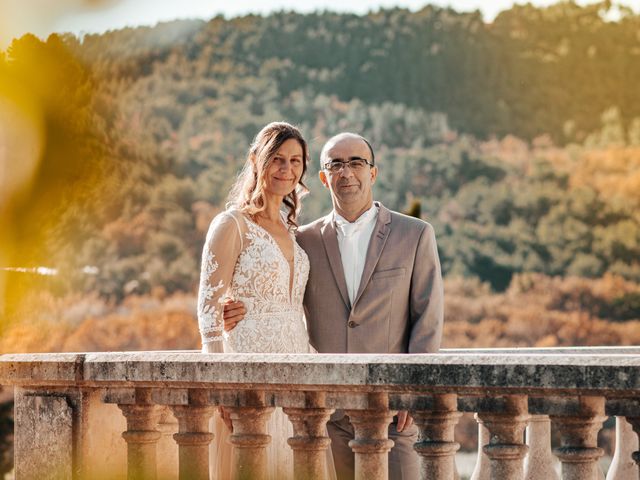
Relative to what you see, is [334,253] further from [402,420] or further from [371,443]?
[371,443]

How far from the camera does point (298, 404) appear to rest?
3254mm

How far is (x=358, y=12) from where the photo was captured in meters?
45.5

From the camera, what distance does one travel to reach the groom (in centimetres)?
439

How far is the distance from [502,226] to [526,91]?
8125 millimetres


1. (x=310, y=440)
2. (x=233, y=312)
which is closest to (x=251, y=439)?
(x=310, y=440)

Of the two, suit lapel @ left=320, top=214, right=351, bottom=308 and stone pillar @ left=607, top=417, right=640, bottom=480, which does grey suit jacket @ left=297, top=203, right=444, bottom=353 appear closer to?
suit lapel @ left=320, top=214, right=351, bottom=308

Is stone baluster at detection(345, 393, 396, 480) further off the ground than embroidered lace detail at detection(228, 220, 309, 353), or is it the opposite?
embroidered lace detail at detection(228, 220, 309, 353)

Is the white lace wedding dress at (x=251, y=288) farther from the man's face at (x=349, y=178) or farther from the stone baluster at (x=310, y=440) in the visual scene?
the stone baluster at (x=310, y=440)

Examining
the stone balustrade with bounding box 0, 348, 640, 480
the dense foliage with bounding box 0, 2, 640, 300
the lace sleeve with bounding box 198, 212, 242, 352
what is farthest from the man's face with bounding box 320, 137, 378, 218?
the dense foliage with bounding box 0, 2, 640, 300

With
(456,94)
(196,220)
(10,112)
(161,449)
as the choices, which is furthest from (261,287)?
(456,94)

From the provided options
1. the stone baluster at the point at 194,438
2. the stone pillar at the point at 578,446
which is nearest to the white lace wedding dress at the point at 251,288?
the stone baluster at the point at 194,438

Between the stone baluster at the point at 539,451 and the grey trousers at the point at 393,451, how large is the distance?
71 centimetres

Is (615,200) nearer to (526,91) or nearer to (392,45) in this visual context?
(526,91)

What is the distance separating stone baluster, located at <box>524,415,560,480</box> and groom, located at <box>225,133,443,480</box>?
1.90 feet
